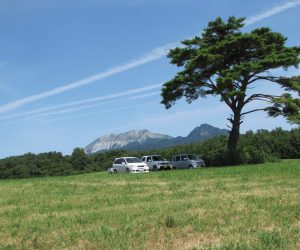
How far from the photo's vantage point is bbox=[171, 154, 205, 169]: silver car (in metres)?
42.1

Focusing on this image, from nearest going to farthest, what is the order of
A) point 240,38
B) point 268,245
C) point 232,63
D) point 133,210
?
1. point 268,245
2. point 133,210
3. point 240,38
4. point 232,63

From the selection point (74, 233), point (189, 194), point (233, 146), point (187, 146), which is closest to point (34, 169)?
point (187, 146)

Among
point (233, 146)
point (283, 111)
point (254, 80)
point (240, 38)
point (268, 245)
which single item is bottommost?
point (268, 245)

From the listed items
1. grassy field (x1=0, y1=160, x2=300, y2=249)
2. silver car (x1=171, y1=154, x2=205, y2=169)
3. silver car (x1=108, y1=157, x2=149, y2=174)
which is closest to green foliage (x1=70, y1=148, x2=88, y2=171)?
silver car (x1=171, y1=154, x2=205, y2=169)

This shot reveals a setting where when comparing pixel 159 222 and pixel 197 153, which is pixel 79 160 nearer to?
pixel 197 153

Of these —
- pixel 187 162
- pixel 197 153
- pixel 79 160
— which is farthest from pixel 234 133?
pixel 79 160

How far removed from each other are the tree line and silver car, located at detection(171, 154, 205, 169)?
1801 millimetres

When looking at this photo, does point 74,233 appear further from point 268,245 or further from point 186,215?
point 268,245

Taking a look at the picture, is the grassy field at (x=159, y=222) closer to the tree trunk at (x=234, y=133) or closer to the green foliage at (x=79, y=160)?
the tree trunk at (x=234, y=133)

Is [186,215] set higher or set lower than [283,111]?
lower

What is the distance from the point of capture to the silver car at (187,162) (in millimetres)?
42062

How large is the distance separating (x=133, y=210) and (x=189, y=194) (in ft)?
12.8

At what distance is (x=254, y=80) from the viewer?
132ft

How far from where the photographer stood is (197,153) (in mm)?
62125
